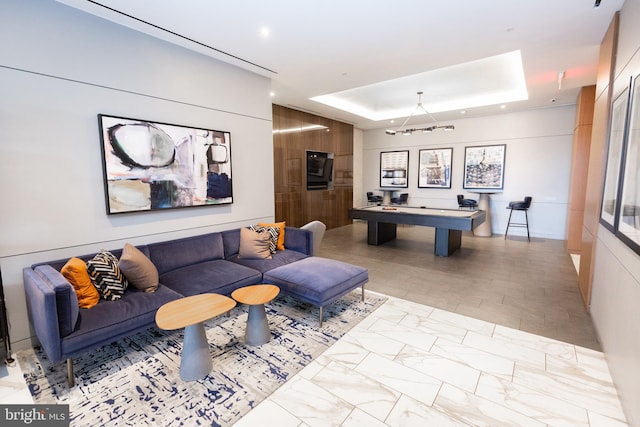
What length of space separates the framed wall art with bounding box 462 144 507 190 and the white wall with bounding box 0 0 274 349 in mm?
7223

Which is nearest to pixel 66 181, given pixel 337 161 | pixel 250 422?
pixel 250 422

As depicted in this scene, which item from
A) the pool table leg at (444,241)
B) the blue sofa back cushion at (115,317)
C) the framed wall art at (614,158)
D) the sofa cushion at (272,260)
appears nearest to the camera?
the blue sofa back cushion at (115,317)

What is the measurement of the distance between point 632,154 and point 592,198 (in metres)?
1.76

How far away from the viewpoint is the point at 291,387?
2.19m

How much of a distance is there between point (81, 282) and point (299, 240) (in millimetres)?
2548

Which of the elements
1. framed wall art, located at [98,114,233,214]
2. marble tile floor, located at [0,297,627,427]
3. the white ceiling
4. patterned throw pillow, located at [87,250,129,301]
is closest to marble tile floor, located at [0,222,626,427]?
marble tile floor, located at [0,297,627,427]

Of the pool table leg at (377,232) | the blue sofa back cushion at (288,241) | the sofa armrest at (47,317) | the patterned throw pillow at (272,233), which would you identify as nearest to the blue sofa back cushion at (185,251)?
the blue sofa back cushion at (288,241)

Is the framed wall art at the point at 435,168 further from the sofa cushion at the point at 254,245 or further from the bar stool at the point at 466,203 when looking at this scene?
the sofa cushion at the point at 254,245

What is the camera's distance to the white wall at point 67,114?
8.41 ft

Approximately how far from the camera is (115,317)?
7.87ft

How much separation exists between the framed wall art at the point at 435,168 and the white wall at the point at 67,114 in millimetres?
6957

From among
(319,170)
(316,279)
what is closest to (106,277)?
(316,279)

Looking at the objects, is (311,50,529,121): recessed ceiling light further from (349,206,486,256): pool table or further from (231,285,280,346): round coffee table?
(231,285,280,346): round coffee table

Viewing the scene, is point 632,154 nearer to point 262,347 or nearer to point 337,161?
point 262,347
